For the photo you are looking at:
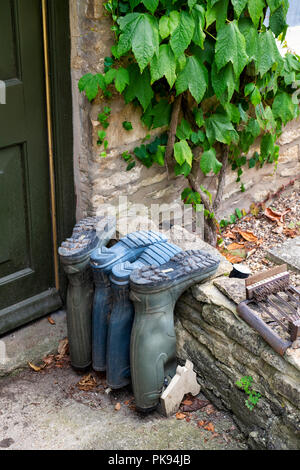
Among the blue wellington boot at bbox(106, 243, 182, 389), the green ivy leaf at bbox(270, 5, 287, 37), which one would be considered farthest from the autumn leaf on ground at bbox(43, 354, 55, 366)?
the green ivy leaf at bbox(270, 5, 287, 37)

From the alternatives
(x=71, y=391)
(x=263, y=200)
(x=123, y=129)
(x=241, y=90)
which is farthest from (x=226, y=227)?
(x=71, y=391)

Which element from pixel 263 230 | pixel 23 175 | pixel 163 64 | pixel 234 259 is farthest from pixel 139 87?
pixel 263 230

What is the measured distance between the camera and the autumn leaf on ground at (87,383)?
2969 mm

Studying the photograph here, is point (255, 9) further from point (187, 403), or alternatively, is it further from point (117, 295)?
point (187, 403)

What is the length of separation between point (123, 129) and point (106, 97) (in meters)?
0.21

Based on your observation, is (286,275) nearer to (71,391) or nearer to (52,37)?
(71,391)

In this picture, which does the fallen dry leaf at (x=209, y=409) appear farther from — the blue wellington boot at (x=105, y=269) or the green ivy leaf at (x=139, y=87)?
the green ivy leaf at (x=139, y=87)

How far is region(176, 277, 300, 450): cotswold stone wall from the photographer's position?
236 centimetres

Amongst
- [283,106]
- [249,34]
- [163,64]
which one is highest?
[249,34]

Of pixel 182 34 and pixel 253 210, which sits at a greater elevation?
pixel 182 34

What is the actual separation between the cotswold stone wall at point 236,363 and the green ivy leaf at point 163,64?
3.22ft

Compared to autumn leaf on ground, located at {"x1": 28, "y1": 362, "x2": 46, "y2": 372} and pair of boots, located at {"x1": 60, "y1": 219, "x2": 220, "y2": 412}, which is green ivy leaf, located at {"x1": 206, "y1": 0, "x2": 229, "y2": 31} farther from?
autumn leaf on ground, located at {"x1": 28, "y1": 362, "x2": 46, "y2": 372}

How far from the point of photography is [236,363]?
2611 mm

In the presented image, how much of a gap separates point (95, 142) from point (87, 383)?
1212mm
